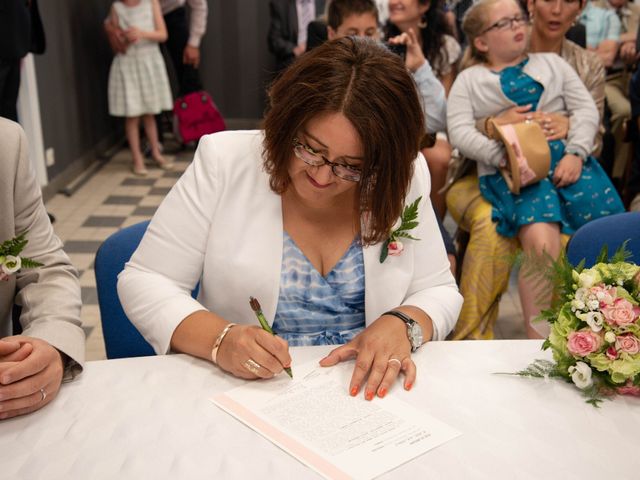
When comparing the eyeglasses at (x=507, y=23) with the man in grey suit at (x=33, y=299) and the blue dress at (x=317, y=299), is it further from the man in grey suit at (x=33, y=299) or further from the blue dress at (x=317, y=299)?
the man in grey suit at (x=33, y=299)

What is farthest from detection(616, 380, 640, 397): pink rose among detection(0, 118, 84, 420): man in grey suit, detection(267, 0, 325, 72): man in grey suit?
detection(267, 0, 325, 72): man in grey suit

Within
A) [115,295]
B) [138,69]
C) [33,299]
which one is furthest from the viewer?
[138,69]

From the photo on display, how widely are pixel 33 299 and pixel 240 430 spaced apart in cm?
64

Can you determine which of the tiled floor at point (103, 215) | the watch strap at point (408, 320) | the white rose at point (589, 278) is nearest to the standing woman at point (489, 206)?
the tiled floor at point (103, 215)

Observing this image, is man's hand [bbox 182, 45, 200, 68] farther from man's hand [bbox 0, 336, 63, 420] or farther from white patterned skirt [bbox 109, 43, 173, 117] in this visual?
man's hand [bbox 0, 336, 63, 420]

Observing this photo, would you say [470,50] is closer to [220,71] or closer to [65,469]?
[65,469]

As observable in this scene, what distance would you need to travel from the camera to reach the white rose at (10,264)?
1526 millimetres

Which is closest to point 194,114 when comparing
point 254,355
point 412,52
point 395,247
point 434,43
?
point 434,43

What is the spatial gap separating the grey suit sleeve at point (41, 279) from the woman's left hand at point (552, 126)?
7.95 ft

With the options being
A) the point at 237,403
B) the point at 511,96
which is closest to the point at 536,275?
the point at 237,403

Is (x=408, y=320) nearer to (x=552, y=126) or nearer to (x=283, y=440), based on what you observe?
(x=283, y=440)

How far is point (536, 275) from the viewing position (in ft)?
5.67

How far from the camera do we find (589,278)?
161cm

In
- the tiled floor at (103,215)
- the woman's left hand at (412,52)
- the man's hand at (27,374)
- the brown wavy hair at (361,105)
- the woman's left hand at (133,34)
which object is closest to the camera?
the man's hand at (27,374)
